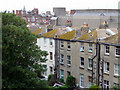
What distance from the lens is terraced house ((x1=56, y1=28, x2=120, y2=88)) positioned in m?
25.7

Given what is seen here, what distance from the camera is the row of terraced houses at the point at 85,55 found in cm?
2533

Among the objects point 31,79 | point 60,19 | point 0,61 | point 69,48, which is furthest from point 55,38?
point 60,19

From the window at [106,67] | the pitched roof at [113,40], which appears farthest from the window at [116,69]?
the pitched roof at [113,40]

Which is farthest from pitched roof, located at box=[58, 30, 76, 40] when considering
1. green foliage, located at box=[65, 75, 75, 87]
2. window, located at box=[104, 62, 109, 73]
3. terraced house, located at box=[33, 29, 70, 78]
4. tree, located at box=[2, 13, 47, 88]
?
tree, located at box=[2, 13, 47, 88]

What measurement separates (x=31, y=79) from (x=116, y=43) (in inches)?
439

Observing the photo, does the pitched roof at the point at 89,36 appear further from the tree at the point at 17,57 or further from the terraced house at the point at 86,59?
the tree at the point at 17,57

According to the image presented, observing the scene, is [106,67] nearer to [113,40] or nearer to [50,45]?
[113,40]

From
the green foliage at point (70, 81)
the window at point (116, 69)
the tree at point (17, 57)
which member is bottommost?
the green foliage at point (70, 81)

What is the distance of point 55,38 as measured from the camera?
3331 cm

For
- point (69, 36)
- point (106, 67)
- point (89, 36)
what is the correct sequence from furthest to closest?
point (69, 36)
point (89, 36)
point (106, 67)

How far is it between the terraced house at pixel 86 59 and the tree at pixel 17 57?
340 inches

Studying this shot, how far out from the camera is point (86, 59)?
28.4 meters

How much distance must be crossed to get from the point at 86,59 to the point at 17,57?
38.0 ft

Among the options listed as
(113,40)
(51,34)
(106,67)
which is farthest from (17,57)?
(51,34)
